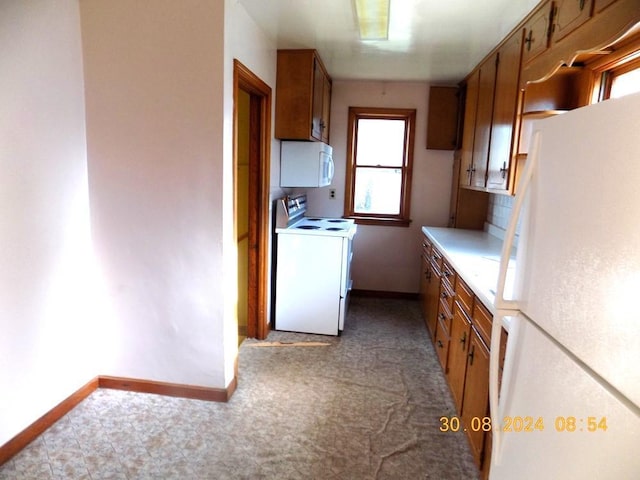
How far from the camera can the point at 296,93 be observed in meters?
3.34

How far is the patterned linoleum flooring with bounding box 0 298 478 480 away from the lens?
1.94 meters

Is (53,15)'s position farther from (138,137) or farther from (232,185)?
(232,185)

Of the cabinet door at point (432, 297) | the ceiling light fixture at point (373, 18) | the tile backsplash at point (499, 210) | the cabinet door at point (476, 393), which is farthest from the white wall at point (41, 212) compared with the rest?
the tile backsplash at point (499, 210)

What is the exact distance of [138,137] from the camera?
2.32 meters

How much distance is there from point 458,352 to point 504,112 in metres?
1.57

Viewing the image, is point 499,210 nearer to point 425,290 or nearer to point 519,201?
point 425,290

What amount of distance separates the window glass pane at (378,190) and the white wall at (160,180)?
8.32ft

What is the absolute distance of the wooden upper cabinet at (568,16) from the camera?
1725 mm

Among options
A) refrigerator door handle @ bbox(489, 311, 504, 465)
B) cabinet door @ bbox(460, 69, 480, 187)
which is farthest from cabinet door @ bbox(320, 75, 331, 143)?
refrigerator door handle @ bbox(489, 311, 504, 465)

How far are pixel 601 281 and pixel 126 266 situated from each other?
2.38 m

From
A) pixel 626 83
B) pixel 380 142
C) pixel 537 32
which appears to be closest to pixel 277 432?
pixel 626 83

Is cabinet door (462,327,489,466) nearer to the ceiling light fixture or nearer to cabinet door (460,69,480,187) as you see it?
the ceiling light fixture

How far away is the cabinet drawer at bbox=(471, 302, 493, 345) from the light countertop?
1.8 inches

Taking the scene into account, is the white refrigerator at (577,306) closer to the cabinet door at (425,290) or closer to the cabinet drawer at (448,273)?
the cabinet drawer at (448,273)
